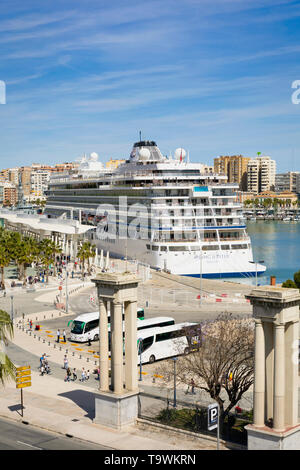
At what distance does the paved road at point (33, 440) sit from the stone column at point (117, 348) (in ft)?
7.56

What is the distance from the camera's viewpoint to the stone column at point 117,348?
70.4 feet

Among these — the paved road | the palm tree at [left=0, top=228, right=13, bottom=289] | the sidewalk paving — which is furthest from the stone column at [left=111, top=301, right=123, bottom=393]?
the palm tree at [left=0, top=228, right=13, bottom=289]

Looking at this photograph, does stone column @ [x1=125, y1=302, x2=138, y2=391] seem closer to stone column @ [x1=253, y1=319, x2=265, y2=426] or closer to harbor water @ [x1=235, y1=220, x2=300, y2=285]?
stone column @ [x1=253, y1=319, x2=265, y2=426]

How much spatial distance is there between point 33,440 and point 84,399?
541 centimetres

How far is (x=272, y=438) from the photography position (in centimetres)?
1777

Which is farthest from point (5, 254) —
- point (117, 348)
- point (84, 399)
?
point (117, 348)

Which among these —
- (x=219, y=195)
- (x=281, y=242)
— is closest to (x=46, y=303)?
(x=219, y=195)

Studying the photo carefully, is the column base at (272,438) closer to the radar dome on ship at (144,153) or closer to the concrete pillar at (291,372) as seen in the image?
the concrete pillar at (291,372)

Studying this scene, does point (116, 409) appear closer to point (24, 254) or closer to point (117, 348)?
point (117, 348)

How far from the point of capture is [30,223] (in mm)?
86188

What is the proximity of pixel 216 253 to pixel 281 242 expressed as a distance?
6087 centimetres

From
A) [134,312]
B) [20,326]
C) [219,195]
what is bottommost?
[20,326]

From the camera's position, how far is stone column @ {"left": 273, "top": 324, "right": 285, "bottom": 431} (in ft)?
57.7

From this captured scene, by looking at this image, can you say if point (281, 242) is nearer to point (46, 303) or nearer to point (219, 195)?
point (219, 195)
